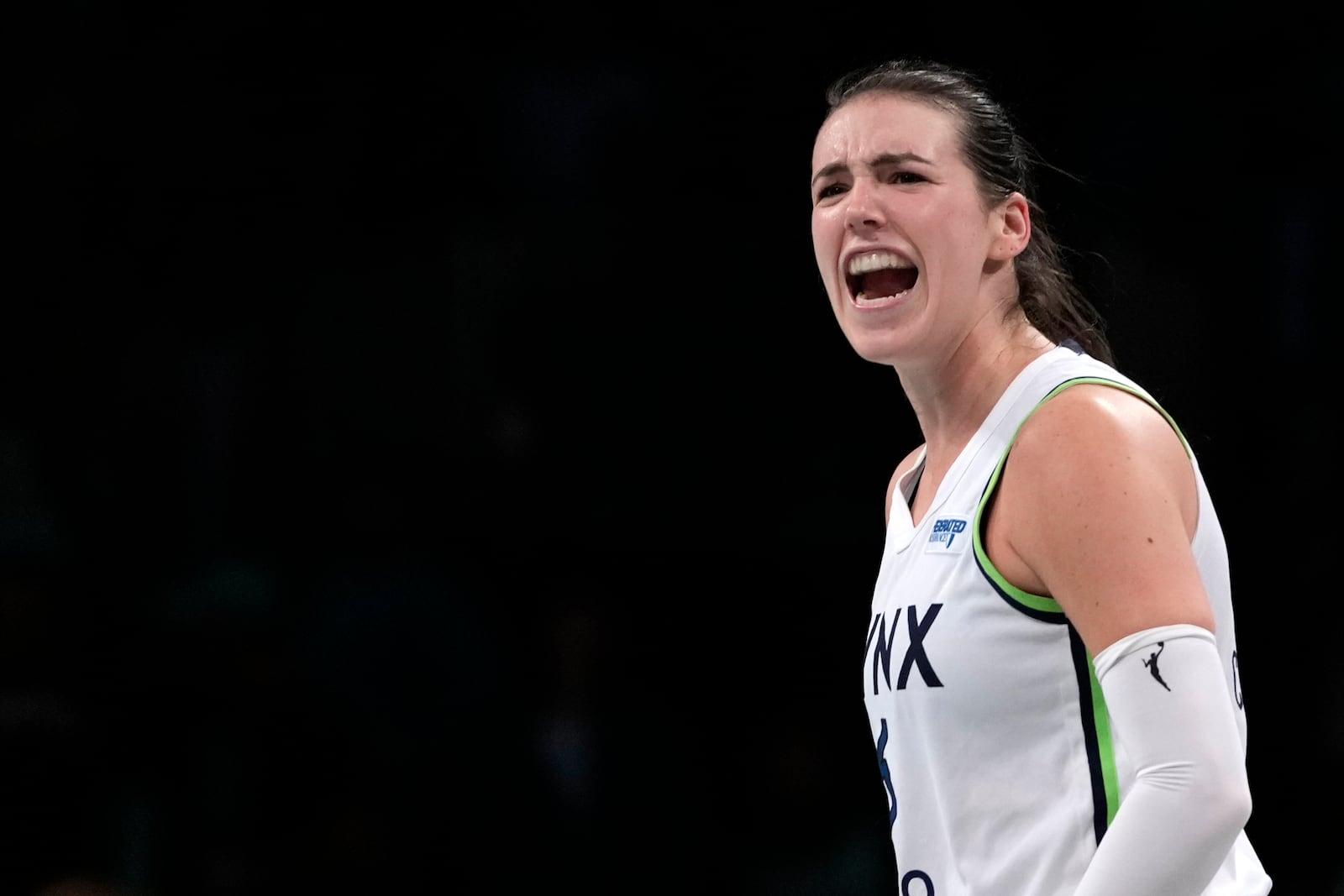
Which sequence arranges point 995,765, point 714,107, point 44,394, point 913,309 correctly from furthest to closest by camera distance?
point 714,107 < point 44,394 < point 913,309 < point 995,765

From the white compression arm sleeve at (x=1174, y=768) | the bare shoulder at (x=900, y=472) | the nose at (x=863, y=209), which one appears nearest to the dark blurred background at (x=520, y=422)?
the bare shoulder at (x=900, y=472)

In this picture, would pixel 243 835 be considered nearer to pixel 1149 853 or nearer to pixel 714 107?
pixel 714 107

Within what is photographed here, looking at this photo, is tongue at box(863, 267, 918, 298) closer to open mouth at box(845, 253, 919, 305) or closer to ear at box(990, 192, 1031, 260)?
open mouth at box(845, 253, 919, 305)

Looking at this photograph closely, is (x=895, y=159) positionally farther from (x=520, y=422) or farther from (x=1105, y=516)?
(x=520, y=422)

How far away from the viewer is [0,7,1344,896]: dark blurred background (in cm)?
471

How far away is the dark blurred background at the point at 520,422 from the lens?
4711mm

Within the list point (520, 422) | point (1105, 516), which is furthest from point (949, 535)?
point (520, 422)

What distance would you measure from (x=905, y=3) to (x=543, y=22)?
142 centimetres

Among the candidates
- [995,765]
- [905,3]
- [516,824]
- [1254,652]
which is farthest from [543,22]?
[995,765]

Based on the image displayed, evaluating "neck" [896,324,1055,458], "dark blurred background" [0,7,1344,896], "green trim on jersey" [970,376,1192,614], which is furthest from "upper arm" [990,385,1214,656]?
"dark blurred background" [0,7,1344,896]

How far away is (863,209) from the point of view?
7.32 ft

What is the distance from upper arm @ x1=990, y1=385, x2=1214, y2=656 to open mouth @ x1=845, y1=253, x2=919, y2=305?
1.56 feet

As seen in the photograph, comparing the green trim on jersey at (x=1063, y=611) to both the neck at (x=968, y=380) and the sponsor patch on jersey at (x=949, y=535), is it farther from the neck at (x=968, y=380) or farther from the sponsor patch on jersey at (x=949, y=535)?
the neck at (x=968, y=380)

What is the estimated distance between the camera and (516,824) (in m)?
4.70
